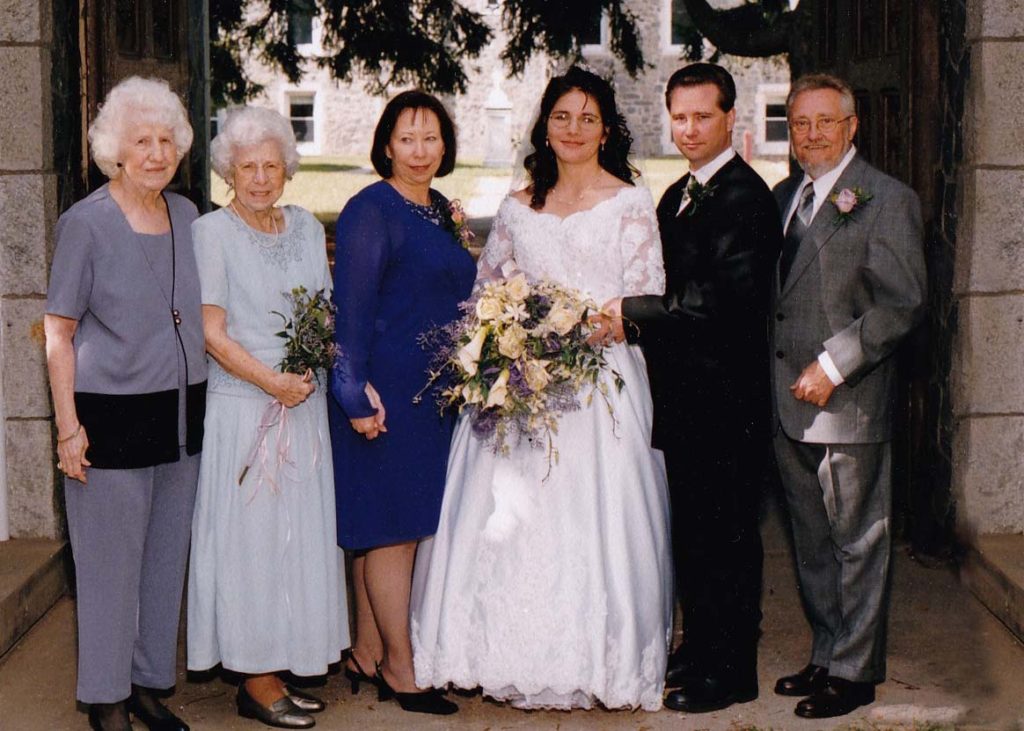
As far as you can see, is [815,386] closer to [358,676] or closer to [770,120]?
[358,676]

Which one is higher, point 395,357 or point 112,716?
point 395,357

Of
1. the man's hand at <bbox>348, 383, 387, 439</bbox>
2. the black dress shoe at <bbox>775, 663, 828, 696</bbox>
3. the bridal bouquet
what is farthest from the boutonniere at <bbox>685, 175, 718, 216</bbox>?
the black dress shoe at <bbox>775, 663, 828, 696</bbox>

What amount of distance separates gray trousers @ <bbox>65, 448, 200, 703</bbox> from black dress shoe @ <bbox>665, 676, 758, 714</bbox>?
69.9 inches

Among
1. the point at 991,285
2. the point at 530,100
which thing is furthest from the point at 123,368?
the point at 530,100

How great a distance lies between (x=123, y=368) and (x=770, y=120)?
35.4 m

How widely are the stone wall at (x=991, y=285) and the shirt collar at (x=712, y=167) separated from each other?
1966mm

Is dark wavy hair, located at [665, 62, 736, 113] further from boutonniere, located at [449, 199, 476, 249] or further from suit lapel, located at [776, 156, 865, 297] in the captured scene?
boutonniere, located at [449, 199, 476, 249]

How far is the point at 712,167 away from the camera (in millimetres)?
4895

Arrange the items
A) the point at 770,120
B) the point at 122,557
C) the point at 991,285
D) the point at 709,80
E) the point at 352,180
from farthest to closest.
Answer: the point at 770,120, the point at 352,180, the point at 991,285, the point at 709,80, the point at 122,557

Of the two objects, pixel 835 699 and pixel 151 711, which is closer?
pixel 151 711

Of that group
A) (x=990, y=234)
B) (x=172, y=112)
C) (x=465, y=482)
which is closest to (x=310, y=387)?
(x=465, y=482)

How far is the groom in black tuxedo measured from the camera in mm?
4852

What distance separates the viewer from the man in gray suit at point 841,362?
4.81 meters

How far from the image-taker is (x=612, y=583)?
16.3 feet
